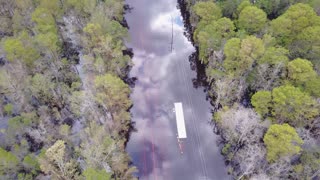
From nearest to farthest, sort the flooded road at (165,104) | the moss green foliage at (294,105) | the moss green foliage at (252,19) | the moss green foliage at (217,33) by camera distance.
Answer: the moss green foliage at (294,105) < the flooded road at (165,104) < the moss green foliage at (217,33) < the moss green foliage at (252,19)

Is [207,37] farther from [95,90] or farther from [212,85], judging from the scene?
[95,90]

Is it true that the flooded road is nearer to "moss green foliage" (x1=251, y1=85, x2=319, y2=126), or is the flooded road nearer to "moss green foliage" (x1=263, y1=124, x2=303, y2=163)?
"moss green foliage" (x1=263, y1=124, x2=303, y2=163)

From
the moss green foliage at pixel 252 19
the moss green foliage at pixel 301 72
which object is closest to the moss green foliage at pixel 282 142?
the moss green foliage at pixel 301 72

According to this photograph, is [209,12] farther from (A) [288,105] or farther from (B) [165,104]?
(A) [288,105]

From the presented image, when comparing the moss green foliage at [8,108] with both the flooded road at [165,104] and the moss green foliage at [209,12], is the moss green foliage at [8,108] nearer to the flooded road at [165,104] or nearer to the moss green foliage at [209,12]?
the flooded road at [165,104]

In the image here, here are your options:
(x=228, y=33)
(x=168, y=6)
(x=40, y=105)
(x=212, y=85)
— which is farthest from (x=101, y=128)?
(x=168, y=6)

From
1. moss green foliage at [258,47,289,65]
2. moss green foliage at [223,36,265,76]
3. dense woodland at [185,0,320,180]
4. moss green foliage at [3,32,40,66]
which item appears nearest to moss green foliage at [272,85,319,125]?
dense woodland at [185,0,320,180]
